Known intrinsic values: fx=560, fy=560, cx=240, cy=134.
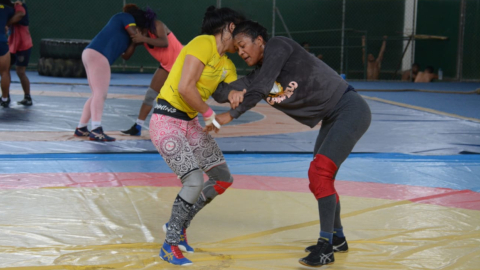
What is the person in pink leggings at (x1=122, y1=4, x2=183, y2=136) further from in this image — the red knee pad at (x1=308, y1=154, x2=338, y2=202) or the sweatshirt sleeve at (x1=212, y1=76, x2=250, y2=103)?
the red knee pad at (x1=308, y1=154, x2=338, y2=202)

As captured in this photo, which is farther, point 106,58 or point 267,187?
point 106,58

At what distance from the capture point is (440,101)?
9.94m

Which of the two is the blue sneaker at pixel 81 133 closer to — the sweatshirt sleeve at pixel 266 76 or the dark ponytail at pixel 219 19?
the dark ponytail at pixel 219 19

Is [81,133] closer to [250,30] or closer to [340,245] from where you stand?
[250,30]

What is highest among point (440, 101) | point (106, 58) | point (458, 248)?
point (106, 58)

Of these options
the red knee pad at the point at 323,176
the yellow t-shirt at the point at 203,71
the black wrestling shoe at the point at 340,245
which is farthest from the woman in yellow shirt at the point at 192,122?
the black wrestling shoe at the point at 340,245

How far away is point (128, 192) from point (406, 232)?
1896 mm

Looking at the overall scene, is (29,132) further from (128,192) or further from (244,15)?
(244,15)

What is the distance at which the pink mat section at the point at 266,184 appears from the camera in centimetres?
391

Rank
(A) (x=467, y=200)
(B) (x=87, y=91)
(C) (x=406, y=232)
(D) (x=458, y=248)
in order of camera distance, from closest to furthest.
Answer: (D) (x=458, y=248), (C) (x=406, y=232), (A) (x=467, y=200), (B) (x=87, y=91)

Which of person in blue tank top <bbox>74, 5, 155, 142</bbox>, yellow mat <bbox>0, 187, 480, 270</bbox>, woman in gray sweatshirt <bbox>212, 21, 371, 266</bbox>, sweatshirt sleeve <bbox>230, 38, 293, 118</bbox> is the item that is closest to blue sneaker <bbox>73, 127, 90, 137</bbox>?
person in blue tank top <bbox>74, 5, 155, 142</bbox>

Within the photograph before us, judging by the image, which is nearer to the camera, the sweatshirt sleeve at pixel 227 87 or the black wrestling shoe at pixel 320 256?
the black wrestling shoe at pixel 320 256

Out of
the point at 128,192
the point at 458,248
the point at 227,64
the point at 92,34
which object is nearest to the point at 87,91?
the point at 92,34

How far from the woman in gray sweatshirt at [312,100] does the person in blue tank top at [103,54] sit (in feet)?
10.0
